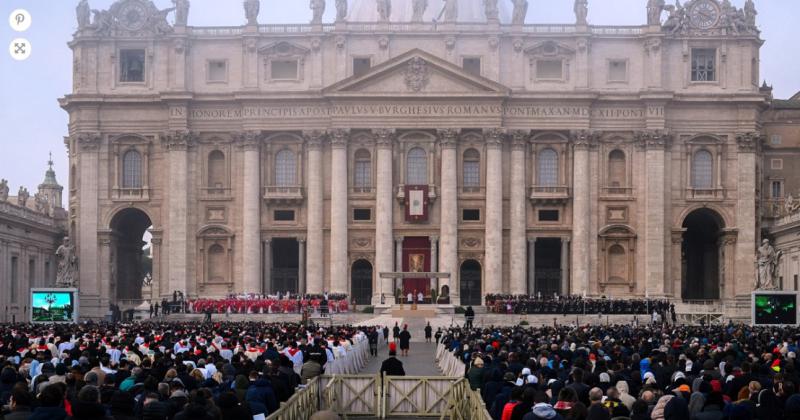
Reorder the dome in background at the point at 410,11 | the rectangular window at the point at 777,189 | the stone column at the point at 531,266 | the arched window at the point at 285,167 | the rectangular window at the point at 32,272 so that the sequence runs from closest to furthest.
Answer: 1. the rectangular window at the point at 32,272
2. the stone column at the point at 531,266
3. the arched window at the point at 285,167
4. the rectangular window at the point at 777,189
5. the dome in background at the point at 410,11

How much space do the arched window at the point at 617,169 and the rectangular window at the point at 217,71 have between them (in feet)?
106

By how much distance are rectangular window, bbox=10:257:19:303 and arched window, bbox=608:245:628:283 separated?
45.7m

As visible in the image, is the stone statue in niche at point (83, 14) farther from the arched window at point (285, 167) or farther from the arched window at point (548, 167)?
the arched window at point (548, 167)

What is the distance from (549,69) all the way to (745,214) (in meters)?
19.5

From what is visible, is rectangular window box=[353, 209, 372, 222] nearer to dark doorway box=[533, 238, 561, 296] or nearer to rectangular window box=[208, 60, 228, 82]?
dark doorway box=[533, 238, 561, 296]

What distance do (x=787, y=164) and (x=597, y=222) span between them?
18.4 metres

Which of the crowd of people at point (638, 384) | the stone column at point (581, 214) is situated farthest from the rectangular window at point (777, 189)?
the crowd of people at point (638, 384)

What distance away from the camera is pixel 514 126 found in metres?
93.8

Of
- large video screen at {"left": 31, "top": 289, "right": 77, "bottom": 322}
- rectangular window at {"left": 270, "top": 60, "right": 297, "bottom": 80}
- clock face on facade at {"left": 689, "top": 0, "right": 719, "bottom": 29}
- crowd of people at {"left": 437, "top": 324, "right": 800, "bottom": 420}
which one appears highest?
clock face on facade at {"left": 689, "top": 0, "right": 719, "bottom": 29}

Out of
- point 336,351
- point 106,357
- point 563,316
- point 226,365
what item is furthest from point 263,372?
point 563,316

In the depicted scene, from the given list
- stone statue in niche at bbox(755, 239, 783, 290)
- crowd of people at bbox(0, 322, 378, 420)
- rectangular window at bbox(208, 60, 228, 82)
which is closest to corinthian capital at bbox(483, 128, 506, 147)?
rectangular window at bbox(208, 60, 228, 82)

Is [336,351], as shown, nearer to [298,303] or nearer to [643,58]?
[298,303]

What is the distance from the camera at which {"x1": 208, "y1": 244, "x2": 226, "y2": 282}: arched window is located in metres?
94.9

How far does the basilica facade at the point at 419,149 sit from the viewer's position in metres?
92.9
